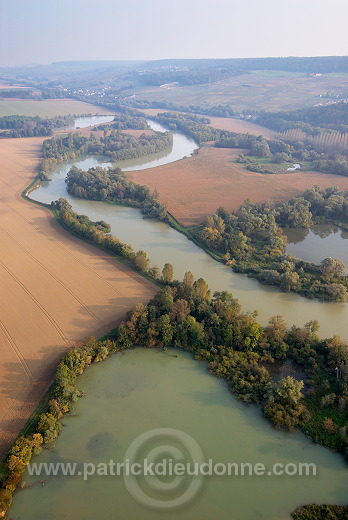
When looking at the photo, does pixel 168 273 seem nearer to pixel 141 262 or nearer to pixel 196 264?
pixel 141 262

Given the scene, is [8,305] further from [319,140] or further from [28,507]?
[319,140]

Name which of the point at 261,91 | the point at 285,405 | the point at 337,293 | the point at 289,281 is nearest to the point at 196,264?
the point at 289,281

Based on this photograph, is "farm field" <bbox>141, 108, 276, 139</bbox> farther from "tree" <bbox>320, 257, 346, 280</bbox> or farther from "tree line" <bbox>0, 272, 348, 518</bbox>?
"tree line" <bbox>0, 272, 348, 518</bbox>

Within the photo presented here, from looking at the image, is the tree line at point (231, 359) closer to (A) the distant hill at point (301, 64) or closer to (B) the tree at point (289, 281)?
(B) the tree at point (289, 281)

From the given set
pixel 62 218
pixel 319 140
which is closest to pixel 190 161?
pixel 319 140

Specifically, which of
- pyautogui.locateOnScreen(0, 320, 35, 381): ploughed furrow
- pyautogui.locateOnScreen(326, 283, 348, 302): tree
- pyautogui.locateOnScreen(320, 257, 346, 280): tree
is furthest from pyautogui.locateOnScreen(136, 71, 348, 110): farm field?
pyautogui.locateOnScreen(0, 320, 35, 381): ploughed furrow

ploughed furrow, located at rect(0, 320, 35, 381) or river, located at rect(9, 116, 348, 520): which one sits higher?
ploughed furrow, located at rect(0, 320, 35, 381)
